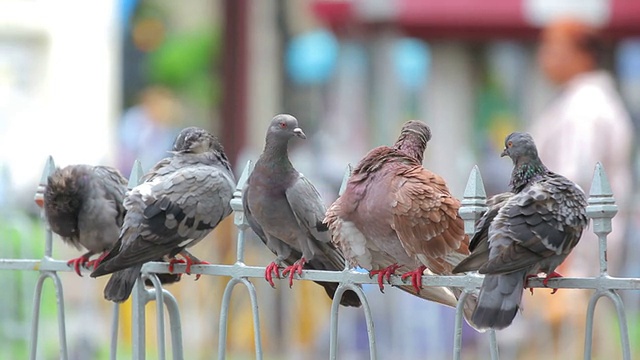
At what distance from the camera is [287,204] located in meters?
3.96

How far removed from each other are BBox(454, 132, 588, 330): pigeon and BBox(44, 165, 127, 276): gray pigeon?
1900 mm

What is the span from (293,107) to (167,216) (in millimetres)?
8665

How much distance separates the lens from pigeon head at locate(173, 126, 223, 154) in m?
4.32

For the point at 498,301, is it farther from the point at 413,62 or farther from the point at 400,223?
the point at 413,62

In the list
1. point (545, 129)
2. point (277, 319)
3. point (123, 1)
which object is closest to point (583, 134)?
point (545, 129)

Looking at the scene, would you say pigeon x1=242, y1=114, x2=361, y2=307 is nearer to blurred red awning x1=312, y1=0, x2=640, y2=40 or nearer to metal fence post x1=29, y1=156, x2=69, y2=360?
metal fence post x1=29, y1=156, x2=69, y2=360

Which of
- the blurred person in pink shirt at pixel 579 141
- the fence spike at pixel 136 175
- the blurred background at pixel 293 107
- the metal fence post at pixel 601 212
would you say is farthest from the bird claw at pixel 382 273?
the blurred background at pixel 293 107

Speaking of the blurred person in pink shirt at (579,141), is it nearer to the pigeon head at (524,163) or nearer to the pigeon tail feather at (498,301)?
the pigeon head at (524,163)

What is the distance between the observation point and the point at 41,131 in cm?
1474

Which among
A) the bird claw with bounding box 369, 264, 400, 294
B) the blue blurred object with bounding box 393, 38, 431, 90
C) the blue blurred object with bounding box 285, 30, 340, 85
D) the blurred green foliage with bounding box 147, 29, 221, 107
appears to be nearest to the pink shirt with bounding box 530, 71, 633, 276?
the bird claw with bounding box 369, 264, 400, 294

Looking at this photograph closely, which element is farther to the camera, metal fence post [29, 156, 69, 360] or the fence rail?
metal fence post [29, 156, 69, 360]

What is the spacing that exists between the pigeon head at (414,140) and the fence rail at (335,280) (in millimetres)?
210

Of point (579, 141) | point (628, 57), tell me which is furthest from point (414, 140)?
point (628, 57)

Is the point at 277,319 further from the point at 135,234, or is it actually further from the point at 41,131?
the point at 41,131
